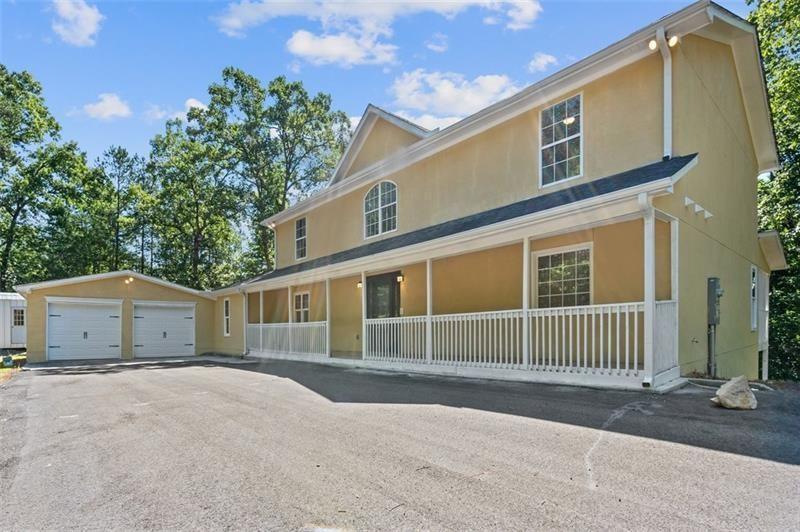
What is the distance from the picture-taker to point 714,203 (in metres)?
8.64

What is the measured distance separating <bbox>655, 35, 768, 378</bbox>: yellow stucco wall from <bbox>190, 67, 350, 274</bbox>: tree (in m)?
21.9

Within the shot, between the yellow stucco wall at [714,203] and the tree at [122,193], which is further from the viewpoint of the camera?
the tree at [122,193]

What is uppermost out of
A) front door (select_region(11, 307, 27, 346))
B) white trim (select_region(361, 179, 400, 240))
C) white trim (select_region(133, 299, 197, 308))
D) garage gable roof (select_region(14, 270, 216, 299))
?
white trim (select_region(361, 179, 400, 240))

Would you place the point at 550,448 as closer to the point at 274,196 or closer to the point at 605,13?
the point at 605,13

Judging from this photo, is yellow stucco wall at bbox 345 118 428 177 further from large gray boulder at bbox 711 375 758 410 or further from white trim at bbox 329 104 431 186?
large gray boulder at bbox 711 375 758 410

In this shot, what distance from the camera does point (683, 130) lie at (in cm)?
738

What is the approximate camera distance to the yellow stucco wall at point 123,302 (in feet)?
51.6

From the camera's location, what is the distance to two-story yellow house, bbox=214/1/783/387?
268 inches

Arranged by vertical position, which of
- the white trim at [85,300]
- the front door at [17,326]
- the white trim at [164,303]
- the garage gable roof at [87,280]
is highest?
the garage gable roof at [87,280]

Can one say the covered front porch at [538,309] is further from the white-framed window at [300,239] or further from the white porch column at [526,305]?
the white-framed window at [300,239]

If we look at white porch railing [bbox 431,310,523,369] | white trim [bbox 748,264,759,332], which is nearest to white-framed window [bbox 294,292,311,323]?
white porch railing [bbox 431,310,523,369]

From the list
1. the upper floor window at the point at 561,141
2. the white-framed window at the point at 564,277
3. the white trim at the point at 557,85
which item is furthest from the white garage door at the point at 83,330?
the upper floor window at the point at 561,141

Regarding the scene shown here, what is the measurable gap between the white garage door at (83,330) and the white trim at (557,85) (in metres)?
12.3

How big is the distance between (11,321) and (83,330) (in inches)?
269
